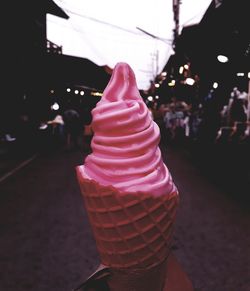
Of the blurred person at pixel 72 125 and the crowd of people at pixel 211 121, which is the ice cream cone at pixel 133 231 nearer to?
the crowd of people at pixel 211 121

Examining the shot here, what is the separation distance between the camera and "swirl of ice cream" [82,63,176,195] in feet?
5.52

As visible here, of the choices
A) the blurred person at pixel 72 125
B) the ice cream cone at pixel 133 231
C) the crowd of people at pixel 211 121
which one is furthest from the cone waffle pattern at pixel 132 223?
the blurred person at pixel 72 125

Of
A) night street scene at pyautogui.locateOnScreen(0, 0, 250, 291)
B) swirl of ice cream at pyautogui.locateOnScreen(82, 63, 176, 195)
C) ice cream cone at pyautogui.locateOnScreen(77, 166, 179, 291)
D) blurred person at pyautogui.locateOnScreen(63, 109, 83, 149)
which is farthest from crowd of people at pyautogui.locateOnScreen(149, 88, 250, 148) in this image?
ice cream cone at pyautogui.locateOnScreen(77, 166, 179, 291)

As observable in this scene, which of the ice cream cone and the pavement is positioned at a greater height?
the ice cream cone

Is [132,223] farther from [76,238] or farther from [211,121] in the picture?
[211,121]

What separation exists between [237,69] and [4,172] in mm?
8631

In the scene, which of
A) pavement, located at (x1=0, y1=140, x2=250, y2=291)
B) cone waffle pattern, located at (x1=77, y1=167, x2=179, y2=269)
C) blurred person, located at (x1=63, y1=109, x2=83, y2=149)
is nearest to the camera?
cone waffle pattern, located at (x1=77, y1=167, x2=179, y2=269)

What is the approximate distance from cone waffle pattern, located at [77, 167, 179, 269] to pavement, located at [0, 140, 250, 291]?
1.79 m

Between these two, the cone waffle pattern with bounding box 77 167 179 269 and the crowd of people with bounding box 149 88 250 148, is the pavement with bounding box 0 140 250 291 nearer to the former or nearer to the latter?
the cone waffle pattern with bounding box 77 167 179 269

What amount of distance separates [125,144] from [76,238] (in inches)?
122

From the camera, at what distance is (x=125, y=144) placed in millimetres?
1765

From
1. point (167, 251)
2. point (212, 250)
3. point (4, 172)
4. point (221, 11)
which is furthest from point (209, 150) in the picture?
point (167, 251)

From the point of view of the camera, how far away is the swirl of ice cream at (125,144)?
5.52 feet

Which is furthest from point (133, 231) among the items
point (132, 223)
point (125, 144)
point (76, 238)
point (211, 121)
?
point (211, 121)
